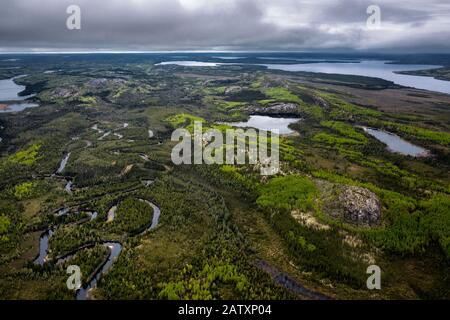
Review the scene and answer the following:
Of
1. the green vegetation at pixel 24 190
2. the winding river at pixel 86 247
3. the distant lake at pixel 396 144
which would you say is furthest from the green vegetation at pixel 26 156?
the distant lake at pixel 396 144

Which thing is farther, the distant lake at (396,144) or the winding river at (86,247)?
the distant lake at (396,144)

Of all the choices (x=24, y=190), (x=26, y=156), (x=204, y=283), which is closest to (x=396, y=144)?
(x=204, y=283)

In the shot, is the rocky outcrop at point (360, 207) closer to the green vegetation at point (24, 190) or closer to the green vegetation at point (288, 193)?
the green vegetation at point (288, 193)

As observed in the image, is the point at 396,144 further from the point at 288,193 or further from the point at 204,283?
the point at 204,283

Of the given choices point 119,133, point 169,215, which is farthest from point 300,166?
point 119,133

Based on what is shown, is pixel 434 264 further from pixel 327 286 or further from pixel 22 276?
pixel 22 276
